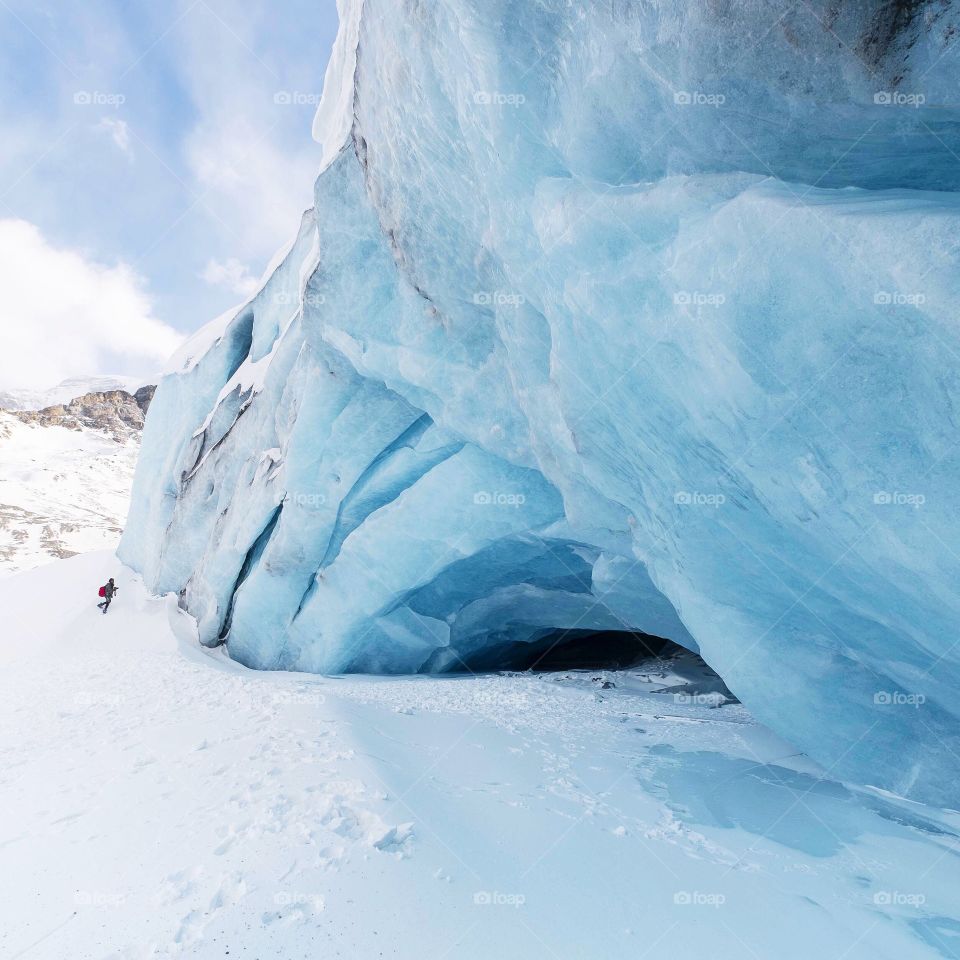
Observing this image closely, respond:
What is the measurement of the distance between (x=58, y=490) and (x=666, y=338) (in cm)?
5213

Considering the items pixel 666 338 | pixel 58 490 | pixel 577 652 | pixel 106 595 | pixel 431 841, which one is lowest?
pixel 58 490

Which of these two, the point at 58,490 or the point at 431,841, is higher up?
the point at 431,841

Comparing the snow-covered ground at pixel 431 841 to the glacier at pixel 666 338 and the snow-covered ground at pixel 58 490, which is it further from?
the snow-covered ground at pixel 58 490

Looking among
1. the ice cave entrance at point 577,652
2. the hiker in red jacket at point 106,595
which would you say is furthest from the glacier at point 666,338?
the hiker in red jacket at point 106,595

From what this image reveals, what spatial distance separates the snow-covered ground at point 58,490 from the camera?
33.0 m

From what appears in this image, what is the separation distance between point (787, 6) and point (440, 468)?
5879mm

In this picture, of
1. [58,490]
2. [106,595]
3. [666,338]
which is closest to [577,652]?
[106,595]

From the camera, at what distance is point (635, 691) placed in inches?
361

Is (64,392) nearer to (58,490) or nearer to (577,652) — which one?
(58,490)

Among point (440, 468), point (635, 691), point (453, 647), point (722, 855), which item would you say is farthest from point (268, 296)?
point (722, 855)

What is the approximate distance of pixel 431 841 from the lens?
3008 millimetres

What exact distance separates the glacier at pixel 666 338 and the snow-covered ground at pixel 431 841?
1.31 meters

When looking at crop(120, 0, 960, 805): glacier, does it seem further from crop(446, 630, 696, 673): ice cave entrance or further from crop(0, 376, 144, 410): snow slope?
crop(0, 376, 144, 410): snow slope

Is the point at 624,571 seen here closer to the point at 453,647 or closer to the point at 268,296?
the point at 453,647
